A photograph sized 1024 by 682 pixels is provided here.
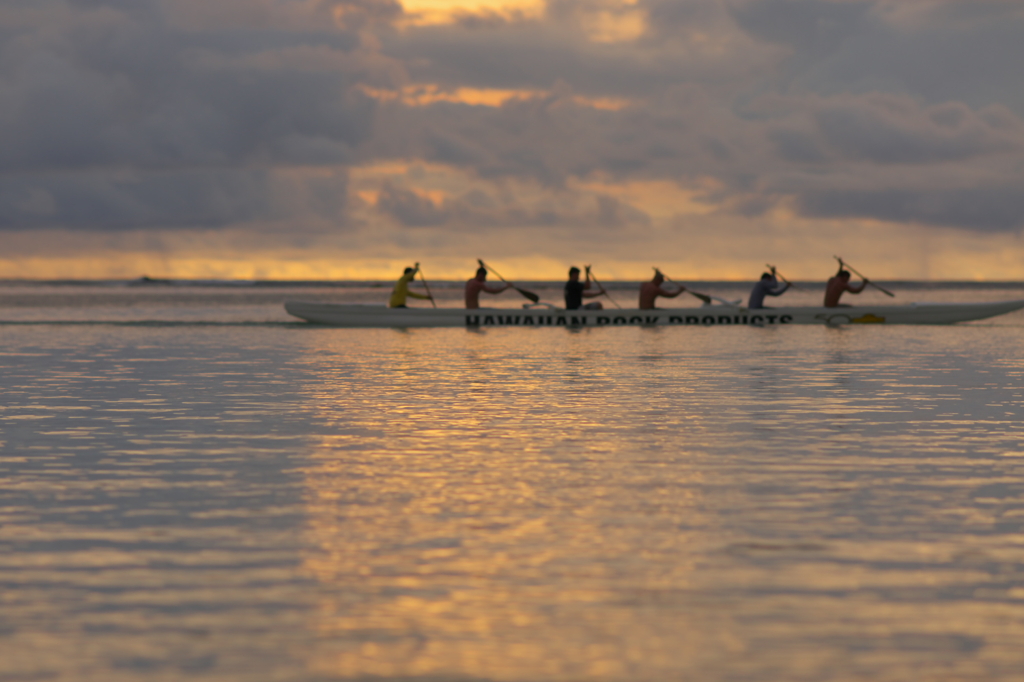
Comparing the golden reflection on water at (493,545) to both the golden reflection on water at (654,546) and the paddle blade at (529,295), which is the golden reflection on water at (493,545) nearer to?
the golden reflection on water at (654,546)

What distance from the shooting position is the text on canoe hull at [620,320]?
41.9 metres

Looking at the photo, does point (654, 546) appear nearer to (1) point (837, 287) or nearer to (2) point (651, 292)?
(2) point (651, 292)

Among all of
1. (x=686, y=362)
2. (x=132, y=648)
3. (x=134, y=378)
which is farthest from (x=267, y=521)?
(x=686, y=362)

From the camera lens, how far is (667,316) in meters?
41.8

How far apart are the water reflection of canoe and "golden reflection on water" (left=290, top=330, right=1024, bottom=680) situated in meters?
24.4

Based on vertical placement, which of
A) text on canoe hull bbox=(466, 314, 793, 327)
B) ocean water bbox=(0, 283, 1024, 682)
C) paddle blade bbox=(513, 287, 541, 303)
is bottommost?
ocean water bbox=(0, 283, 1024, 682)

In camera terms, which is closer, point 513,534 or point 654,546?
point 654,546

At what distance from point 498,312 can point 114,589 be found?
3557 cm

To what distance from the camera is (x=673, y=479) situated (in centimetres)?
1141

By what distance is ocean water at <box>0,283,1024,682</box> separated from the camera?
6191 millimetres

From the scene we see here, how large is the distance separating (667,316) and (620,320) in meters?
1.70

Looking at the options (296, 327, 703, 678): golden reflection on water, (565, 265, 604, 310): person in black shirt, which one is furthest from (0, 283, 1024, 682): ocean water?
(565, 265, 604, 310): person in black shirt

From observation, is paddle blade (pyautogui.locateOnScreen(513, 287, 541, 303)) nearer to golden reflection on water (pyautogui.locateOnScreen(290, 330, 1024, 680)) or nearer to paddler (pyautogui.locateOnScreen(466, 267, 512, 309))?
paddler (pyautogui.locateOnScreen(466, 267, 512, 309))

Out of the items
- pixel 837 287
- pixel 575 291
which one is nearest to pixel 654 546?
pixel 575 291
